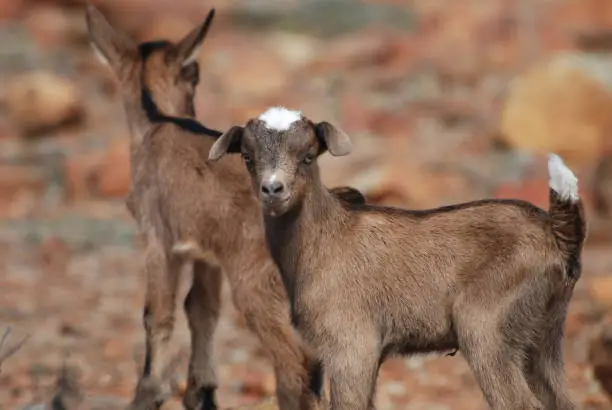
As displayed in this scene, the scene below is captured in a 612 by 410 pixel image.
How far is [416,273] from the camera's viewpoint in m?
6.57

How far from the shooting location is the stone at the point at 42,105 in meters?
20.4

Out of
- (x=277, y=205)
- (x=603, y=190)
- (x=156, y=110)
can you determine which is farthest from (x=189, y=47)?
(x=603, y=190)

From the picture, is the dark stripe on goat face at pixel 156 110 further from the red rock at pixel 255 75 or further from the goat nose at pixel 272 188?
the red rock at pixel 255 75

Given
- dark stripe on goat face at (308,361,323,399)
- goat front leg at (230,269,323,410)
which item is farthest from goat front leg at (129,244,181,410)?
dark stripe on goat face at (308,361,323,399)

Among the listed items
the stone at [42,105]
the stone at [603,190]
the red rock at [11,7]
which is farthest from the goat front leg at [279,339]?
the red rock at [11,7]

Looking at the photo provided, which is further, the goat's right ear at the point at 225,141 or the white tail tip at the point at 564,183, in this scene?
the goat's right ear at the point at 225,141

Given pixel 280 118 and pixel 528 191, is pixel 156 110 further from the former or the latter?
pixel 528 191

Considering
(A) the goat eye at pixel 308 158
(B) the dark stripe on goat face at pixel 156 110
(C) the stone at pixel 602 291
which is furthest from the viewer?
(C) the stone at pixel 602 291

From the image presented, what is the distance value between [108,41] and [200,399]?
2.19 meters

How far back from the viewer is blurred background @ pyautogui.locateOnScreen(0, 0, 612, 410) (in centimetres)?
1070

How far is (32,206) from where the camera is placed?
17.0 m

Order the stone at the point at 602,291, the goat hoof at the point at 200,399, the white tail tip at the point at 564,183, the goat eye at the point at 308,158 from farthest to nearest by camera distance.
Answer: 1. the stone at the point at 602,291
2. the goat hoof at the point at 200,399
3. the goat eye at the point at 308,158
4. the white tail tip at the point at 564,183

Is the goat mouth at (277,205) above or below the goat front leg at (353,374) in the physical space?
above

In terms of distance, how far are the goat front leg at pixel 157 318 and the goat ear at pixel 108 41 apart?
1.32 meters
